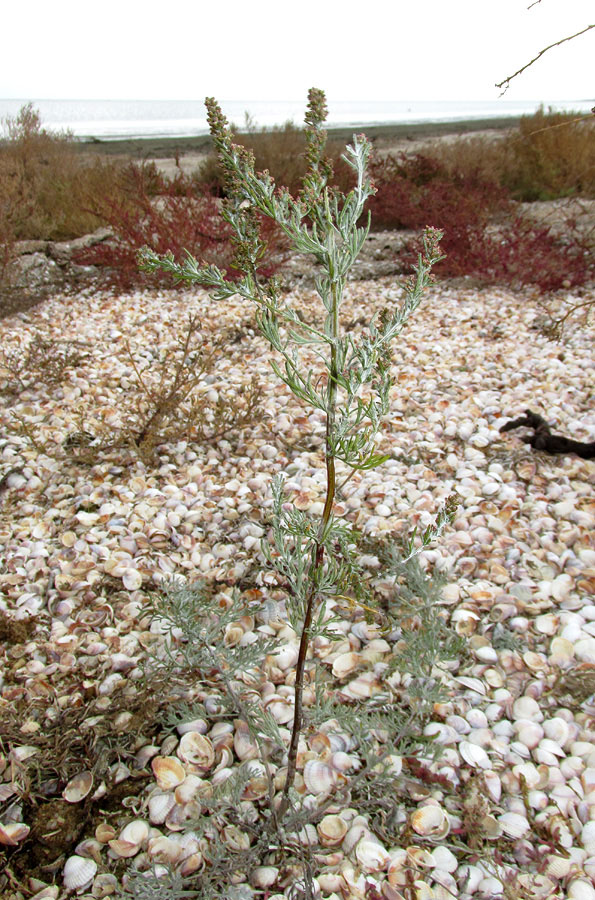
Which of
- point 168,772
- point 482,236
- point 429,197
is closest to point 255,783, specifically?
point 168,772

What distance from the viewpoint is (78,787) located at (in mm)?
1281

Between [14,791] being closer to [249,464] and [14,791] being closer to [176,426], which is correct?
[249,464]

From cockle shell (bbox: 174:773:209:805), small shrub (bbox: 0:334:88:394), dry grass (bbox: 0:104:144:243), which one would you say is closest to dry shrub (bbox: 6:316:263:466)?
small shrub (bbox: 0:334:88:394)

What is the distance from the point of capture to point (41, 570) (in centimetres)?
190

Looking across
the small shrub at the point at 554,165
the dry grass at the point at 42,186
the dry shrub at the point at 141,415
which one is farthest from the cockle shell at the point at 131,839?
the small shrub at the point at 554,165

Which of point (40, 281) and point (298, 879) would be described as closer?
point (298, 879)

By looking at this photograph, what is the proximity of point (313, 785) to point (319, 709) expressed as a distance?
0.71 feet

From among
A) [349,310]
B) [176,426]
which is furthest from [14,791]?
[349,310]

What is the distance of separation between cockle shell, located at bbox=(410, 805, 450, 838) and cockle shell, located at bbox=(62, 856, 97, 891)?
0.66 m

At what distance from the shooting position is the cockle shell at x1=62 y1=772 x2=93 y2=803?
49.8 inches

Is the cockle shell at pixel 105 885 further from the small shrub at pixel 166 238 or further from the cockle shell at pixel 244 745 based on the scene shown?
the small shrub at pixel 166 238

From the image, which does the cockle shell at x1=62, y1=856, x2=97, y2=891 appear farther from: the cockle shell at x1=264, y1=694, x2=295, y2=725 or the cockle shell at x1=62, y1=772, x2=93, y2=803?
the cockle shell at x1=264, y1=694, x2=295, y2=725

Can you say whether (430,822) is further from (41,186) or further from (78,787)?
(41,186)

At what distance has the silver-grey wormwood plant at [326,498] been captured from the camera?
84 centimetres
